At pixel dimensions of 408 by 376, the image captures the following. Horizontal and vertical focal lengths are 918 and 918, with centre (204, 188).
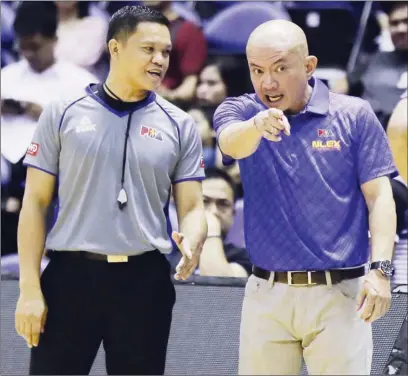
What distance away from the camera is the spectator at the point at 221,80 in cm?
498

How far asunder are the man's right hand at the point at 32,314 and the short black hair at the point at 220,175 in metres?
2.37

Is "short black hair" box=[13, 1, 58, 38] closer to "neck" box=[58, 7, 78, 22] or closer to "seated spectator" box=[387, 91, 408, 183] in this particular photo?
"neck" box=[58, 7, 78, 22]

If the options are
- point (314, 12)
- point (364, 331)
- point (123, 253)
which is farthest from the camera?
point (314, 12)

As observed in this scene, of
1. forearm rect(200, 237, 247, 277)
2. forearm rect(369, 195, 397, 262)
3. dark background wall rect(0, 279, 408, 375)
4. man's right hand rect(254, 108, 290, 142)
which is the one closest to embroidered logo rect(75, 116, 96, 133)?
man's right hand rect(254, 108, 290, 142)

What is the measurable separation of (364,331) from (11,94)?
3.49 metres

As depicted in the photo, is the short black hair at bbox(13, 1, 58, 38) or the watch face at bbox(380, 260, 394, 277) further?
the short black hair at bbox(13, 1, 58, 38)

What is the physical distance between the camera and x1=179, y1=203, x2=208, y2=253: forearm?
264 centimetres

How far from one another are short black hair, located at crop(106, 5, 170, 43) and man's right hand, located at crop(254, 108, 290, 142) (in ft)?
2.04

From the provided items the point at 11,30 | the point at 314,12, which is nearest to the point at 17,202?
the point at 11,30

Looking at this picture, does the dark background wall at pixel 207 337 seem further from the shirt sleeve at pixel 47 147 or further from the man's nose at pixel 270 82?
the man's nose at pixel 270 82

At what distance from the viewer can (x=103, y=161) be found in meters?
2.62

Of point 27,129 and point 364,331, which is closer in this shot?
point 364,331

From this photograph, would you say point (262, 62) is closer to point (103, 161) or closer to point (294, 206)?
point (294, 206)

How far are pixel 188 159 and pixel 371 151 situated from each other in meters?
0.57
